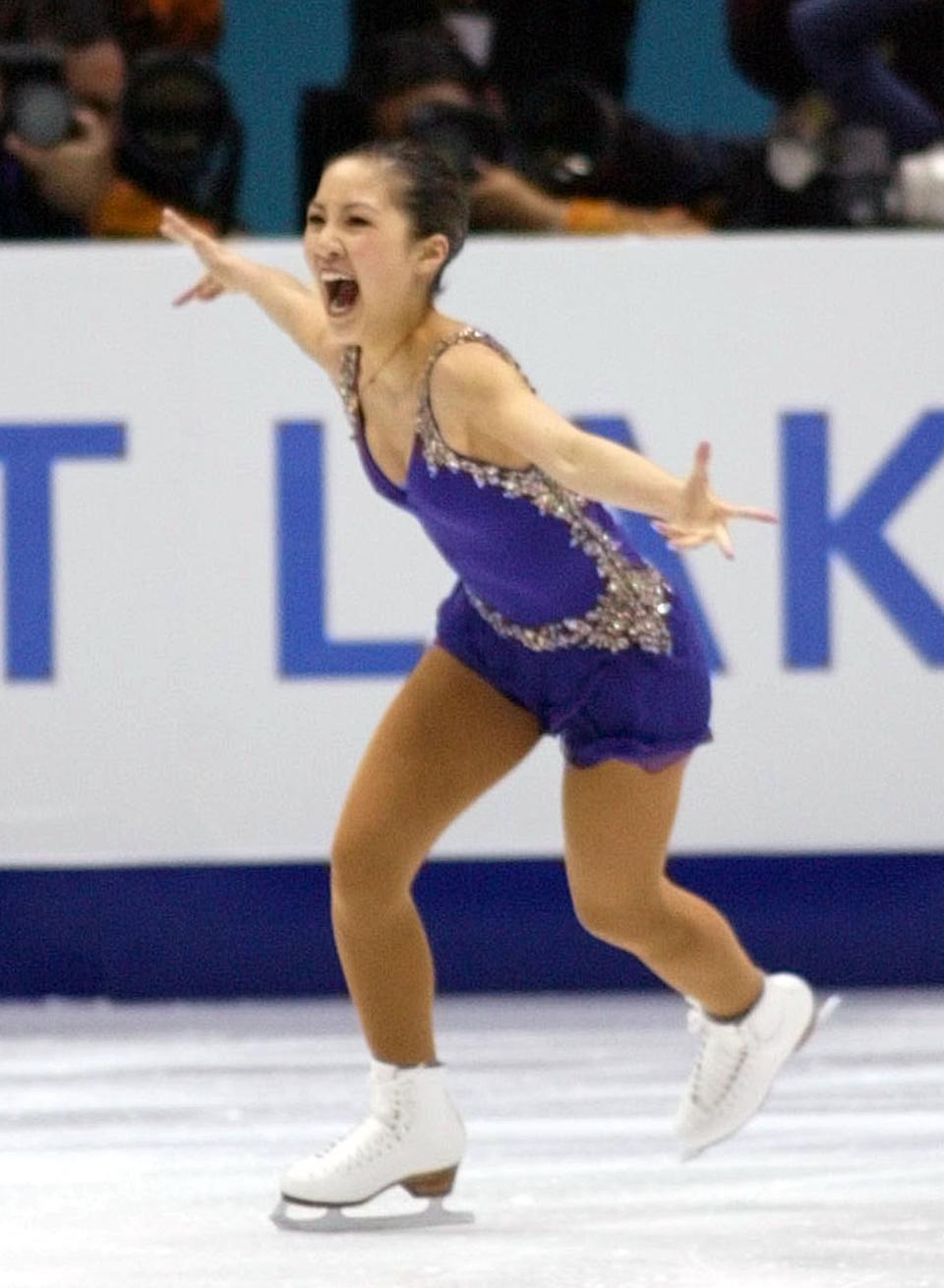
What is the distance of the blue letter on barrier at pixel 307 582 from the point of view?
15.8ft

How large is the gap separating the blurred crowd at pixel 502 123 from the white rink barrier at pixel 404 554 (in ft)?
0.80

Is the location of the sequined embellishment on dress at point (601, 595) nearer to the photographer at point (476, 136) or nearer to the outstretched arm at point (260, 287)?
the outstretched arm at point (260, 287)

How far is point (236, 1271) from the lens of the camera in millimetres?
2867

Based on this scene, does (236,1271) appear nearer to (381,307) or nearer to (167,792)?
(381,307)

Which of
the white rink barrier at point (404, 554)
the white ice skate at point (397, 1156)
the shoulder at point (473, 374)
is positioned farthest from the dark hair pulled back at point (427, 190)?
the white rink barrier at point (404, 554)

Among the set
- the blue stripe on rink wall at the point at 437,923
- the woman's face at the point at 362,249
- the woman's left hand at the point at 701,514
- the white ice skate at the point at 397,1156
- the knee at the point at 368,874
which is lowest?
the blue stripe on rink wall at the point at 437,923

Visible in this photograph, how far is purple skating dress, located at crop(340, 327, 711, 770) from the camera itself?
9.98ft

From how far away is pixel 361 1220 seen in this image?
126 inches

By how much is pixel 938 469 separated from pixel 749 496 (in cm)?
35

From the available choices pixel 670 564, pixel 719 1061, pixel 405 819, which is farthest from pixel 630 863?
pixel 670 564

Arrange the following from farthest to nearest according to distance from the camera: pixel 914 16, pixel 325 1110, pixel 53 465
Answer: pixel 914 16
pixel 53 465
pixel 325 1110

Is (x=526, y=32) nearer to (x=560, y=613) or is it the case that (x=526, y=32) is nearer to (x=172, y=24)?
(x=172, y=24)

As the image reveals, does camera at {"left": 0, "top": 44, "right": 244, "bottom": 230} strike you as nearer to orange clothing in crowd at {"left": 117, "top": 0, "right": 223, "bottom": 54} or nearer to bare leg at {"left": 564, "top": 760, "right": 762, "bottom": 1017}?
orange clothing in crowd at {"left": 117, "top": 0, "right": 223, "bottom": 54}

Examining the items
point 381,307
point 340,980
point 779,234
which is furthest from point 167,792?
point 381,307
